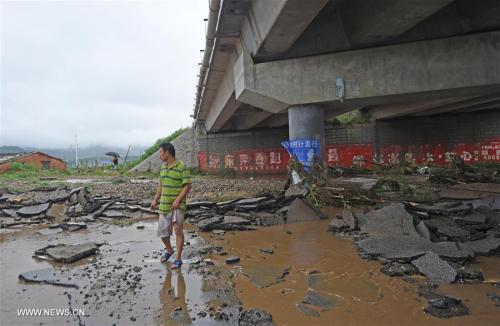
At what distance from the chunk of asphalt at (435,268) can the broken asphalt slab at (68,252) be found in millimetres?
4462

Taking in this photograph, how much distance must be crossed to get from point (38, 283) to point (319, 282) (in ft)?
10.8

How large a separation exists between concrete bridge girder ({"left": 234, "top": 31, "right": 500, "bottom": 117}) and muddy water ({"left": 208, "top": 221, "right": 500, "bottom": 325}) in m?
5.11

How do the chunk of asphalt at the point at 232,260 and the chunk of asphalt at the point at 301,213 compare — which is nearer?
the chunk of asphalt at the point at 232,260

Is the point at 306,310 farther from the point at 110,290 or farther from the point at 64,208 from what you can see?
the point at 64,208

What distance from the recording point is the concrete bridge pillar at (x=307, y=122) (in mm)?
9836

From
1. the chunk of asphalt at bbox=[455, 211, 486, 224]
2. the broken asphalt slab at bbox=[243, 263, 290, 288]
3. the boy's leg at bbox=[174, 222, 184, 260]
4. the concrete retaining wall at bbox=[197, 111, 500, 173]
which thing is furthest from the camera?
the concrete retaining wall at bbox=[197, 111, 500, 173]

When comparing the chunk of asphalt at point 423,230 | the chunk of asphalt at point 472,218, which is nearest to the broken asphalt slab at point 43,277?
the chunk of asphalt at point 423,230

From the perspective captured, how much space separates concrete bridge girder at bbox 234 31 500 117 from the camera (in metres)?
8.91

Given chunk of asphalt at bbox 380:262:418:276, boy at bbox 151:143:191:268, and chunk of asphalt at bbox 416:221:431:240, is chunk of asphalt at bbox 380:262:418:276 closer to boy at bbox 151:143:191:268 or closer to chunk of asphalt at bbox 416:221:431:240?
chunk of asphalt at bbox 416:221:431:240

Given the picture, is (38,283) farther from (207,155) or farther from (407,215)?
(207,155)

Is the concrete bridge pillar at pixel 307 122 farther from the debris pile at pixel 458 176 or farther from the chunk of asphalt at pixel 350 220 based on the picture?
the debris pile at pixel 458 176

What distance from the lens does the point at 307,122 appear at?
388 inches

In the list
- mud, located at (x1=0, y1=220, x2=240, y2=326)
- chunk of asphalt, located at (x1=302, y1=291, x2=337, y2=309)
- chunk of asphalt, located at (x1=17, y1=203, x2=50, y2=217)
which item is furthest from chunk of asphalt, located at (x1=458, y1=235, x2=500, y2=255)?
chunk of asphalt, located at (x1=17, y1=203, x2=50, y2=217)

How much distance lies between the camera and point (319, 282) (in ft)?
12.8
